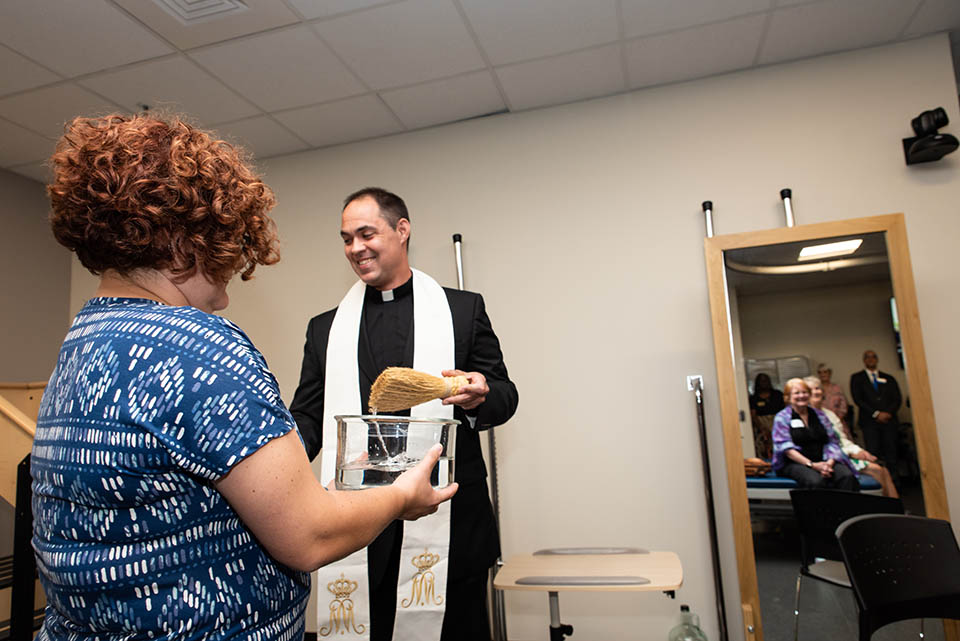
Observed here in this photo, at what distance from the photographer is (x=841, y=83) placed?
289 centimetres

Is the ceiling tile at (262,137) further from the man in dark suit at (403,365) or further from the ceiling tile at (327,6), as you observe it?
the man in dark suit at (403,365)

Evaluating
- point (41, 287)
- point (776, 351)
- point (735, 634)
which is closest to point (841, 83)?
point (776, 351)

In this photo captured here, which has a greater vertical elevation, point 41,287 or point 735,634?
point 41,287

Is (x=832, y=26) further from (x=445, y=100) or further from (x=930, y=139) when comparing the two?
(x=445, y=100)

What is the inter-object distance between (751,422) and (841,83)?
1.63 metres

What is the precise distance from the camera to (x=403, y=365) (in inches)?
79.6

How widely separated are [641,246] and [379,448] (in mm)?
2295

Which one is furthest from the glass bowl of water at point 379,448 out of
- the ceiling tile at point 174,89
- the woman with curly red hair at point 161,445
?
the ceiling tile at point 174,89

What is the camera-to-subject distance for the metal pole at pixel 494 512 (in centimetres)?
282

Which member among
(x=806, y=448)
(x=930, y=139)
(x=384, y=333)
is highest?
Answer: (x=930, y=139)

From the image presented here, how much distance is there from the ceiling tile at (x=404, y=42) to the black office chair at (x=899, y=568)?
2.25 meters

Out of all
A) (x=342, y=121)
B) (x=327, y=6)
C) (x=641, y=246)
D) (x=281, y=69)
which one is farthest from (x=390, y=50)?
(x=641, y=246)

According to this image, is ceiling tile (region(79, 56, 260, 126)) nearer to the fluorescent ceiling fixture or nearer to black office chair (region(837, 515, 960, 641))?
the fluorescent ceiling fixture

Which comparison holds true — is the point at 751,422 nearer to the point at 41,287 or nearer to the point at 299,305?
the point at 299,305
